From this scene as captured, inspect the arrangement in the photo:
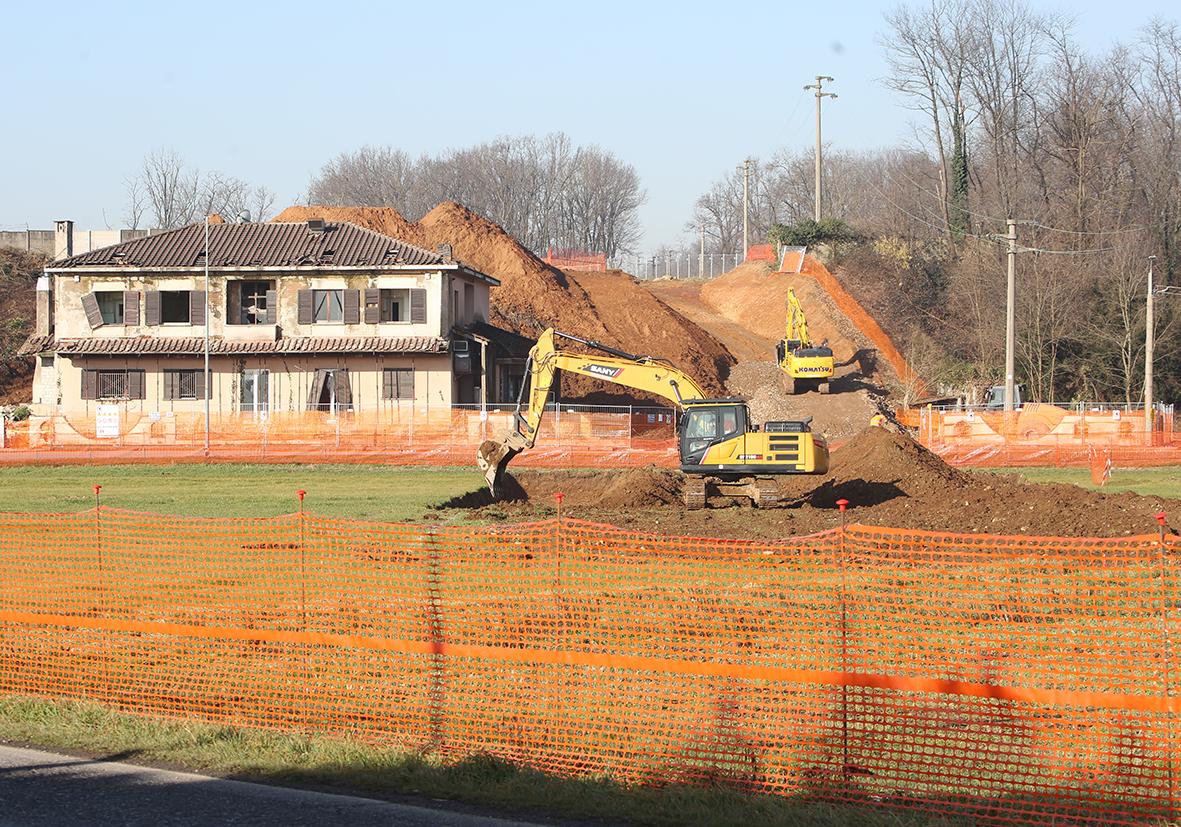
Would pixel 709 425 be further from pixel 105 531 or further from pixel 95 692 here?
pixel 95 692

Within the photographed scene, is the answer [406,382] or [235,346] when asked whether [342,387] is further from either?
[235,346]

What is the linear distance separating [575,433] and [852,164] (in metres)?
105

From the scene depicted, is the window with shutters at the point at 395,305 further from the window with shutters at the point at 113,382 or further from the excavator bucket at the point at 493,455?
the excavator bucket at the point at 493,455

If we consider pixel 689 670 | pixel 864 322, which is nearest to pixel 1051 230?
pixel 864 322

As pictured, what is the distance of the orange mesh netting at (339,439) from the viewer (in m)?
44.8

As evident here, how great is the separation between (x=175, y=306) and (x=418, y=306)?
9.87 m

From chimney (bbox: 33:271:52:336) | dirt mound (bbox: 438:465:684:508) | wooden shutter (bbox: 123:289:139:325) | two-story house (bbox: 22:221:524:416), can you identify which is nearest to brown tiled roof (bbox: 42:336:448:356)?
two-story house (bbox: 22:221:524:416)

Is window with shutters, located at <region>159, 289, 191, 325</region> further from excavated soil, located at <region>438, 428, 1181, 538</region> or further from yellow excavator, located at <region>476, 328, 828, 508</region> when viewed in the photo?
yellow excavator, located at <region>476, 328, 828, 508</region>

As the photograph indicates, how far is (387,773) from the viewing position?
977 centimetres

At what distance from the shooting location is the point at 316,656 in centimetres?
1214

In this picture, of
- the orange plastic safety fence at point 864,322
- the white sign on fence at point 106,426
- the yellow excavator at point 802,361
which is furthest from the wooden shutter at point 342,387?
the orange plastic safety fence at point 864,322

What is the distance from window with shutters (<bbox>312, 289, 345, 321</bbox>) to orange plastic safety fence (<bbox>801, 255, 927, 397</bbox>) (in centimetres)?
2784

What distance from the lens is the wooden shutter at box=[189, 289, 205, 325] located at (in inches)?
2082

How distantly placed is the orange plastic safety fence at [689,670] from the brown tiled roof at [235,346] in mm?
36937
